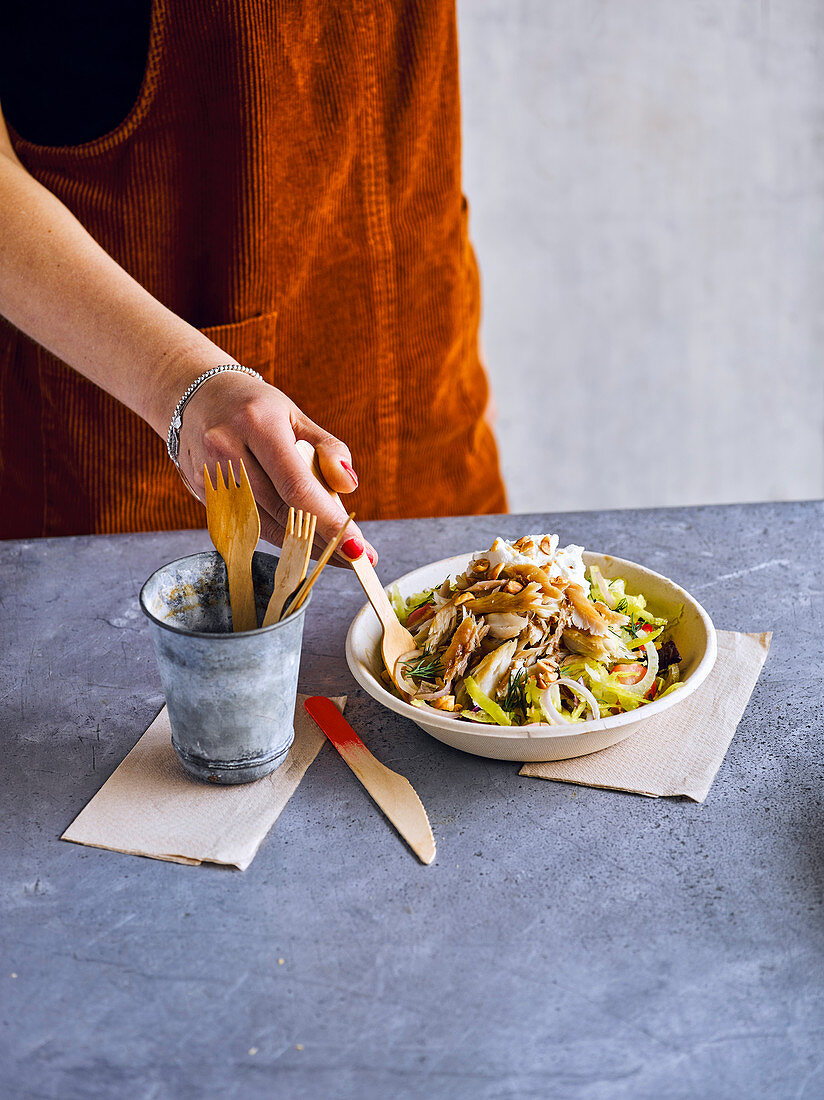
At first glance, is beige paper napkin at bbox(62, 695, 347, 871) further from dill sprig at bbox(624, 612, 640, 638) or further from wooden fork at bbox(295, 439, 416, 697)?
dill sprig at bbox(624, 612, 640, 638)

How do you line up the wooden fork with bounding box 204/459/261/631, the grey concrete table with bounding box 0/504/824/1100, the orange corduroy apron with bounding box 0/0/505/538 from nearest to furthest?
the grey concrete table with bounding box 0/504/824/1100 → the wooden fork with bounding box 204/459/261/631 → the orange corduroy apron with bounding box 0/0/505/538

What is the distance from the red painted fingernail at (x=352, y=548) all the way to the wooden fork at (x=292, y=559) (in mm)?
78

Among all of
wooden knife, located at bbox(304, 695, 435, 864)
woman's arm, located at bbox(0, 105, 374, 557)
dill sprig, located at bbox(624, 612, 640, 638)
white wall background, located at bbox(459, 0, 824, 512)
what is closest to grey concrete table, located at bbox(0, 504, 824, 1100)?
wooden knife, located at bbox(304, 695, 435, 864)

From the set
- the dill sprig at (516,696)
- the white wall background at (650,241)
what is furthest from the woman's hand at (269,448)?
the white wall background at (650,241)

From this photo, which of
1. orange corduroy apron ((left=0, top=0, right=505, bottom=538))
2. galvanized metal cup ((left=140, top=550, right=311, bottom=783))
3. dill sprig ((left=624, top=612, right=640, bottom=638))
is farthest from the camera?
orange corduroy apron ((left=0, top=0, right=505, bottom=538))

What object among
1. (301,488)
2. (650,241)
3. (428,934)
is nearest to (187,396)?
(301,488)

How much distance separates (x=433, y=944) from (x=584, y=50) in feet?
8.84

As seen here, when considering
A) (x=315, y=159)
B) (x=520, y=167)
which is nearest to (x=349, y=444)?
(x=315, y=159)

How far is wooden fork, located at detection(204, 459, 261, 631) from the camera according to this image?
951 millimetres

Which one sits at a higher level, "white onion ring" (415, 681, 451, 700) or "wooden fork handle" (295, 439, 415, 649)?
"wooden fork handle" (295, 439, 415, 649)

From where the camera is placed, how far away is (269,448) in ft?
3.34

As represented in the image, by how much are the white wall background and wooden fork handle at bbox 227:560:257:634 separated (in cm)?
224

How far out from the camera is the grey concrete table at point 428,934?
661mm

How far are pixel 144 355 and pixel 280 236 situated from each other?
15.7 inches
